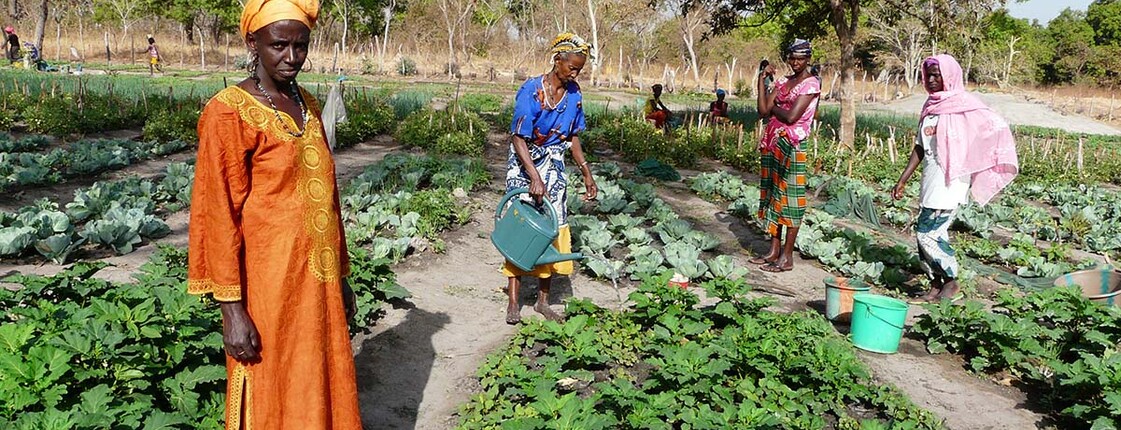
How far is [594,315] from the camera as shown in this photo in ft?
13.4

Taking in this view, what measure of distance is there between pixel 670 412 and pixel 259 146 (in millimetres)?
1760

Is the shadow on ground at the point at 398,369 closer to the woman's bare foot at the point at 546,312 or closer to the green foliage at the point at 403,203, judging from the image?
the woman's bare foot at the point at 546,312

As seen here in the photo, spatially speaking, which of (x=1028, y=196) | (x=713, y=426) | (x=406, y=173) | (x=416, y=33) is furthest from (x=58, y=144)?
(x=416, y=33)

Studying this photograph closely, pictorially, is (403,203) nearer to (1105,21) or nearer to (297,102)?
(297,102)

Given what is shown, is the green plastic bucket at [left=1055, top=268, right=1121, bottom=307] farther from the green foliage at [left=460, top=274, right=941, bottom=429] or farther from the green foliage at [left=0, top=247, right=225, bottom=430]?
the green foliage at [left=0, top=247, right=225, bottom=430]

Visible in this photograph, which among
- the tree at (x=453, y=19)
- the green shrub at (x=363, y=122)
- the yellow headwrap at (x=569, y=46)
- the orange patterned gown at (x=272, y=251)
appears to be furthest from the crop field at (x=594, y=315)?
the tree at (x=453, y=19)

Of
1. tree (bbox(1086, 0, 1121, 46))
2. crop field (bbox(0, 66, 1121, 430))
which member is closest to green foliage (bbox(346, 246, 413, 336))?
crop field (bbox(0, 66, 1121, 430))

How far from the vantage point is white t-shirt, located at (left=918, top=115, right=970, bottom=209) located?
4.62 m

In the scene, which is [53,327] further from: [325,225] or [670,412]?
[670,412]

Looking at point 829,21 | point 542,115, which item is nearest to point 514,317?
point 542,115

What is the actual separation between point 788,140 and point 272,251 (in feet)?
13.5

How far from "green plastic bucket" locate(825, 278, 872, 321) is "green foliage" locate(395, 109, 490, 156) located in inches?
255

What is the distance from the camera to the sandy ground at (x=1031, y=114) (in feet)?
77.7

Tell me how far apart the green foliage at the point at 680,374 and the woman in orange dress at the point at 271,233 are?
2.64 ft
